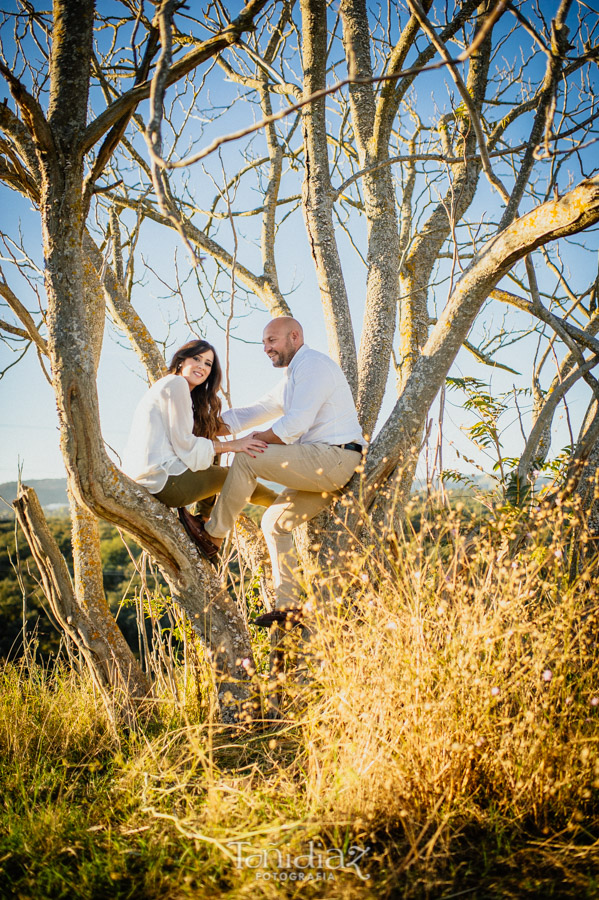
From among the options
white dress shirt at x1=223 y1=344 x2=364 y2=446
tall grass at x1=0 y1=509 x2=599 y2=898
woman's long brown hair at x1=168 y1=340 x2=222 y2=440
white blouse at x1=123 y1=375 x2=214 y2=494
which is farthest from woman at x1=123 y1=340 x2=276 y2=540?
tall grass at x1=0 y1=509 x2=599 y2=898

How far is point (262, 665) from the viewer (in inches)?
146

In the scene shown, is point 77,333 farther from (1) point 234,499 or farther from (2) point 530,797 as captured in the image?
(2) point 530,797

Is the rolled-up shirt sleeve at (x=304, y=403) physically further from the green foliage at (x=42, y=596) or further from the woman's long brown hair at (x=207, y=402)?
the green foliage at (x=42, y=596)

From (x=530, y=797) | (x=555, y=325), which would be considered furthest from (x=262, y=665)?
(x=555, y=325)

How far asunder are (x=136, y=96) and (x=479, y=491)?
8.41ft

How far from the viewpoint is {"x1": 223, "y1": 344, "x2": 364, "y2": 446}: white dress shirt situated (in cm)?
325

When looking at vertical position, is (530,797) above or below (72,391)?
below

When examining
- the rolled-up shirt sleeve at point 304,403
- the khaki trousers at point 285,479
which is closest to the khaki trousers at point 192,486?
the khaki trousers at point 285,479

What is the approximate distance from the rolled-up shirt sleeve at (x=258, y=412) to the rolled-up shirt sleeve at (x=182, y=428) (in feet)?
2.13

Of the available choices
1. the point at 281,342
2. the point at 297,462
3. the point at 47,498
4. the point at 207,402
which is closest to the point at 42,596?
the point at 47,498

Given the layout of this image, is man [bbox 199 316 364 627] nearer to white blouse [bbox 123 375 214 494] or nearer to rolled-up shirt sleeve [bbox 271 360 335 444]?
rolled-up shirt sleeve [bbox 271 360 335 444]

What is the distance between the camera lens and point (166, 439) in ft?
10.3

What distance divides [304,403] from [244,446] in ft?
1.46

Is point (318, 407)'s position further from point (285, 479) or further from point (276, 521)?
point (276, 521)
